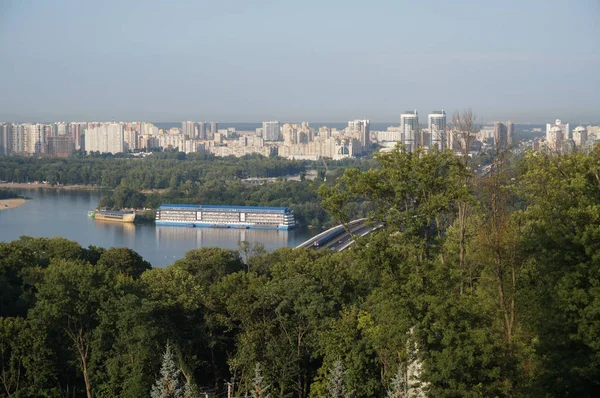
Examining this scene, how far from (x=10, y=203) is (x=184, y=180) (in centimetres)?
382

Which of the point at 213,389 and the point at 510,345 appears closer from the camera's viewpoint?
the point at 510,345

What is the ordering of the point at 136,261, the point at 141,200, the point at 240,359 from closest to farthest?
the point at 240,359
the point at 136,261
the point at 141,200

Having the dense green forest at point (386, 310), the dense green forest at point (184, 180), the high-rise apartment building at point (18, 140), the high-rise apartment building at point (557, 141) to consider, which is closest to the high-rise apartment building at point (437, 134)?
the dense green forest at point (386, 310)

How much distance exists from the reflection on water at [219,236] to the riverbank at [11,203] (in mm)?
2921

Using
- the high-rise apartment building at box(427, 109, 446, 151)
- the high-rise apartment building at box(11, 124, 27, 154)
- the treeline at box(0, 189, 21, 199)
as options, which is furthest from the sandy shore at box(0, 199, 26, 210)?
the high-rise apartment building at box(11, 124, 27, 154)

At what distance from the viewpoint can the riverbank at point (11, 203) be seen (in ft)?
40.9

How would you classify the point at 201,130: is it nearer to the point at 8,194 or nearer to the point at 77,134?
the point at 77,134

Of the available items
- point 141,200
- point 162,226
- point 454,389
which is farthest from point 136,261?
point 141,200

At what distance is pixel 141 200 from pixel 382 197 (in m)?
10.9

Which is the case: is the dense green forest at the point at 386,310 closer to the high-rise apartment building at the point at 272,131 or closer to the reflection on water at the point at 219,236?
the reflection on water at the point at 219,236

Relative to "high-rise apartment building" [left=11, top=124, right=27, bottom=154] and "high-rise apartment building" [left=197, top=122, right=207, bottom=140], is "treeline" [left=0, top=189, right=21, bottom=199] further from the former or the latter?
"high-rise apartment building" [left=197, top=122, right=207, bottom=140]

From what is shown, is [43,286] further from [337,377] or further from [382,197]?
[337,377]

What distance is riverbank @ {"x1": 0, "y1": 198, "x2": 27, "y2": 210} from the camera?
1247 centimetres

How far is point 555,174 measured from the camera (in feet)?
7.36
